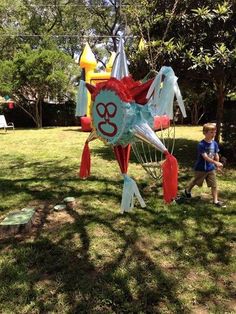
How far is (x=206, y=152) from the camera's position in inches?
208

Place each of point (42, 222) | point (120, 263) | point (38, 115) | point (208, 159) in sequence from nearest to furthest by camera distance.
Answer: point (120, 263), point (42, 222), point (208, 159), point (38, 115)

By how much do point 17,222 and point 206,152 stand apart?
2.55 metres

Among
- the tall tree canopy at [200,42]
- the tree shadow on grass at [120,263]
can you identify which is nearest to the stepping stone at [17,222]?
the tree shadow on grass at [120,263]

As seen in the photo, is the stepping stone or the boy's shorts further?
the boy's shorts

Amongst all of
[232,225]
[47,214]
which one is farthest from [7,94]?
[232,225]

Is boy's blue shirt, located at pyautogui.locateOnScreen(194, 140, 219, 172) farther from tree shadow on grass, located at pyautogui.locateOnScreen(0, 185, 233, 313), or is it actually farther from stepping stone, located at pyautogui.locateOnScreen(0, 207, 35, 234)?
stepping stone, located at pyautogui.locateOnScreen(0, 207, 35, 234)

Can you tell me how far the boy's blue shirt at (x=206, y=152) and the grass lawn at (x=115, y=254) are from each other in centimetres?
51

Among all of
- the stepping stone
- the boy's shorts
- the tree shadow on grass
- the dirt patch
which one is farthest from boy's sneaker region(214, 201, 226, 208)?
the stepping stone

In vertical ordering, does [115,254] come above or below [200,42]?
below

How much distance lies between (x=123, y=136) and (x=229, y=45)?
4830 mm

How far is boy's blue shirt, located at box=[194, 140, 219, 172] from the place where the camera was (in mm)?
5273

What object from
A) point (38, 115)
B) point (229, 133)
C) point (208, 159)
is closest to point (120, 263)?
point (208, 159)

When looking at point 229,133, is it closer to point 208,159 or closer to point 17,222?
point 208,159

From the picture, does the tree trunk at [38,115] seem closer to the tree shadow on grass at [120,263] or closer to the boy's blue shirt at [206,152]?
the boy's blue shirt at [206,152]
